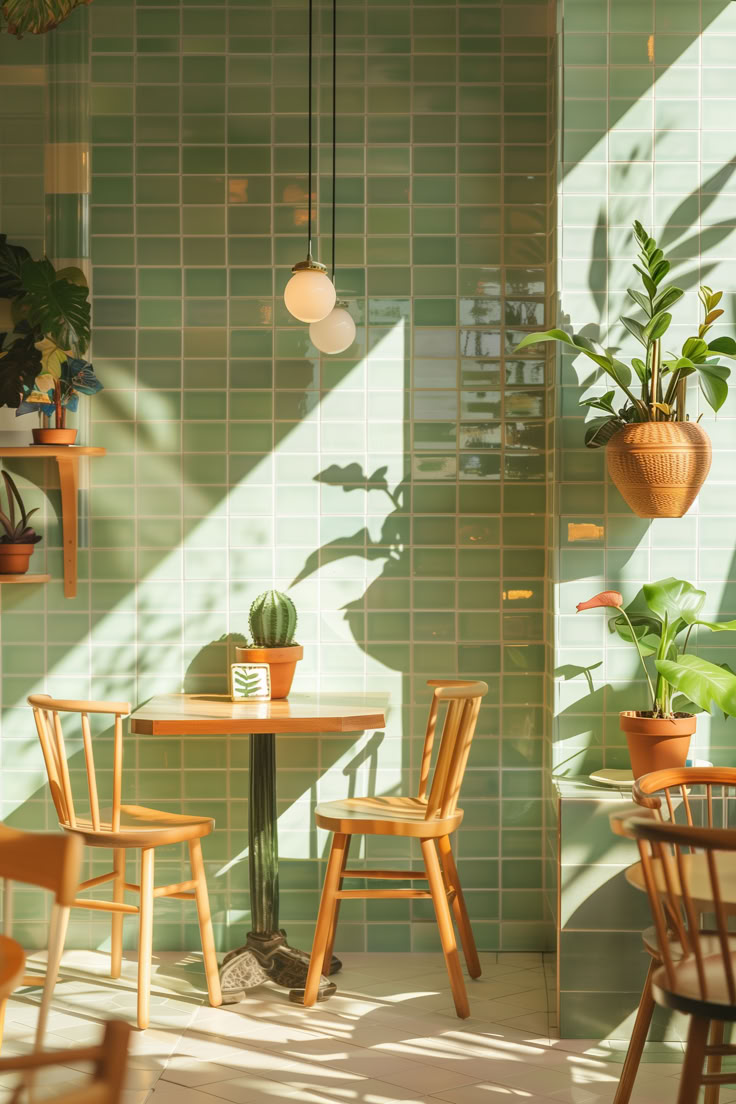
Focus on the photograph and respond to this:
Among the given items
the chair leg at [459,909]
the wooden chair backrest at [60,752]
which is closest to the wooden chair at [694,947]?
the chair leg at [459,909]

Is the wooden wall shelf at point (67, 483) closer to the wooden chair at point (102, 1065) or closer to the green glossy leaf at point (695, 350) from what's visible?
the green glossy leaf at point (695, 350)

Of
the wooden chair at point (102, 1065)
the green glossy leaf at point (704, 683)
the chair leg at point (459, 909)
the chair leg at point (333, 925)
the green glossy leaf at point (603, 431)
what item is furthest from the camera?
the chair leg at point (459, 909)

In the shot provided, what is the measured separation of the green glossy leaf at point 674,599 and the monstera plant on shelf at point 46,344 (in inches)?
74.1

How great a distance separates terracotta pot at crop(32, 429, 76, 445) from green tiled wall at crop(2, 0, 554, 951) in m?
0.19

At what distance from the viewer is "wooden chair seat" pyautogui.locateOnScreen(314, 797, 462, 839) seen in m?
3.16

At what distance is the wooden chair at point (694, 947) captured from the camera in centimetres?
193

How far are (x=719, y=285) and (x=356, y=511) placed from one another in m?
1.36

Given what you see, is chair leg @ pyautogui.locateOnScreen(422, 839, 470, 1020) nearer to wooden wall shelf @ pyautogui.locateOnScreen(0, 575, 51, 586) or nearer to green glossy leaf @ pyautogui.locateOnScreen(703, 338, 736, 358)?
wooden wall shelf @ pyautogui.locateOnScreen(0, 575, 51, 586)

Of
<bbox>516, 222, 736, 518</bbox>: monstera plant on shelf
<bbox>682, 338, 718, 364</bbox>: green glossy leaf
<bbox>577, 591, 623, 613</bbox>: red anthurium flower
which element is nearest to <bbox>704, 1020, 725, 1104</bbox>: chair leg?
<bbox>577, 591, 623, 613</bbox>: red anthurium flower

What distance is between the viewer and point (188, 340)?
3.79 m

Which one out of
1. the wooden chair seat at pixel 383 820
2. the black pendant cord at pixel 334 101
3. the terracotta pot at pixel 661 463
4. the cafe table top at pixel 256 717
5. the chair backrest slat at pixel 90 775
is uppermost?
the black pendant cord at pixel 334 101

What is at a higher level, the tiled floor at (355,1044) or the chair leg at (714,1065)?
the chair leg at (714,1065)

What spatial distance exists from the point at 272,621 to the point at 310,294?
1016 millimetres

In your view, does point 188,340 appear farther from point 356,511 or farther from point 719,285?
point 719,285
